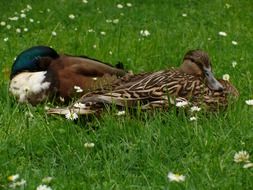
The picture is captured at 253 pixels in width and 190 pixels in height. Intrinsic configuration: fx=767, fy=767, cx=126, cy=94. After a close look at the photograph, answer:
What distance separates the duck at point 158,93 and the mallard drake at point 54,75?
0.47m

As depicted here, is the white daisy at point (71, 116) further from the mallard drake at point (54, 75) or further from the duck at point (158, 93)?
the mallard drake at point (54, 75)

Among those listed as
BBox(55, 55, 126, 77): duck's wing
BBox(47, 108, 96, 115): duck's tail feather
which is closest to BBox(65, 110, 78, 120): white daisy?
BBox(47, 108, 96, 115): duck's tail feather

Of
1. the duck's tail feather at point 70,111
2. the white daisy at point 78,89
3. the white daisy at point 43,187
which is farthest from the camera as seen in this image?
the white daisy at point 78,89

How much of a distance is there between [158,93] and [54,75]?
123 cm

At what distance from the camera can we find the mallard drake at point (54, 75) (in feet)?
19.7

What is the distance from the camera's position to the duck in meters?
5.05

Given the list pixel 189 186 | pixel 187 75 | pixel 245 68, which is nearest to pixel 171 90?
pixel 187 75

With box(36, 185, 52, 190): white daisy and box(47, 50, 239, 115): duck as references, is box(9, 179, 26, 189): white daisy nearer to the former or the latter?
box(36, 185, 52, 190): white daisy

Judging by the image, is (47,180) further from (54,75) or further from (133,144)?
(54,75)

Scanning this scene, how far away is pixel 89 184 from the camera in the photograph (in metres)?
3.91

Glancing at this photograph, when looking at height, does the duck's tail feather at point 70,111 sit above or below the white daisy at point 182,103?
below

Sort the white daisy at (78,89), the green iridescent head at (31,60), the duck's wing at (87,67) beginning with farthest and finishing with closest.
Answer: the green iridescent head at (31,60)
the duck's wing at (87,67)
the white daisy at (78,89)

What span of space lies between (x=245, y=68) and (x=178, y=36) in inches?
79.0

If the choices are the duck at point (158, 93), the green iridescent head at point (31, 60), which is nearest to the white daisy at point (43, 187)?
the duck at point (158, 93)
